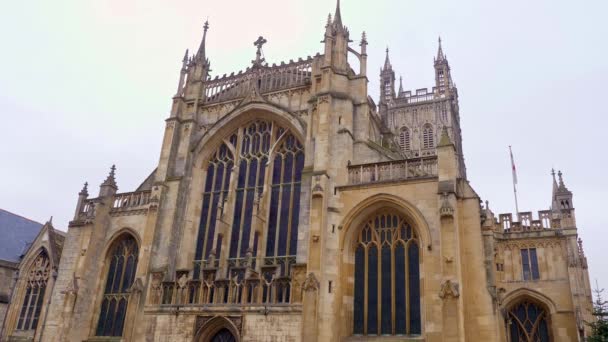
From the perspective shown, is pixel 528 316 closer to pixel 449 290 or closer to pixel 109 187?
pixel 449 290

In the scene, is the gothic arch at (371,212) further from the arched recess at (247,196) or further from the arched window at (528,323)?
the arched window at (528,323)

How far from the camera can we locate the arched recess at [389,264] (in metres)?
16.3

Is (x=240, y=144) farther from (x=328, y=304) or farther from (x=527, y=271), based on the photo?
(x=527, y=271)

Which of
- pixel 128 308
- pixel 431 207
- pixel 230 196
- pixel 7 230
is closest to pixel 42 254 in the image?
pixel 7 230

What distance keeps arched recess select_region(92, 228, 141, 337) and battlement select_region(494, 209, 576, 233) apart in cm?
1952

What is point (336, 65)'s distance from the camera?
21375 mm

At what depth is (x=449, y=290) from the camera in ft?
49.3

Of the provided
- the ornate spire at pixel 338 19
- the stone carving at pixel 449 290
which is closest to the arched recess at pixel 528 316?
the stone carving at pixel 449 290

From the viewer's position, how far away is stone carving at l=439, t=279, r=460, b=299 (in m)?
14.9

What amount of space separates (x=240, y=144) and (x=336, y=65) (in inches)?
229

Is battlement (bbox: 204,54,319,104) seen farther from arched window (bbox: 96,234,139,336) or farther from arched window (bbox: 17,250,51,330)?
arched window (bbox: 17,250,51,330)

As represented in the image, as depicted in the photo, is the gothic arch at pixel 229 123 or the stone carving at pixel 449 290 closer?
the stone carving at pixel 449 290

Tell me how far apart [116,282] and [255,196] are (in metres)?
8.15

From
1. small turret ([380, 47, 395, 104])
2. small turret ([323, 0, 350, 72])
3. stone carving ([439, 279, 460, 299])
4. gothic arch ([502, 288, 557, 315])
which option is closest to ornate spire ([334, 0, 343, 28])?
small turret ([323, 0, 350, 72])
